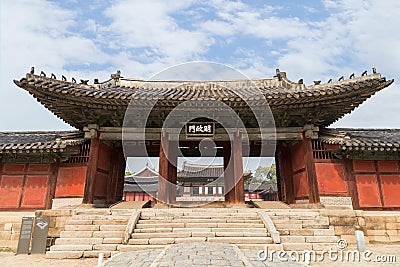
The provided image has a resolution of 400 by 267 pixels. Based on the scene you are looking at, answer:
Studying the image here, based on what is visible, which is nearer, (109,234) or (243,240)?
(243,240)

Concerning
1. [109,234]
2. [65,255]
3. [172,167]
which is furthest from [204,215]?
[172,167]

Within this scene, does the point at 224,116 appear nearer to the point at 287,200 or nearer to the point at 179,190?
the point at 287,200

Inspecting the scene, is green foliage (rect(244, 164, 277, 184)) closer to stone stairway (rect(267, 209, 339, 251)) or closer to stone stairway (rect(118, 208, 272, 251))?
stone stairway (rect(267, 209, 339, 251))

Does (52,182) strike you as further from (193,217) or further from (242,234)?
(242,234)

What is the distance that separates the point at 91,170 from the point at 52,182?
6.61 ft

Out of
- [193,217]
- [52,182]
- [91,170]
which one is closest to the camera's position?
[193,217]

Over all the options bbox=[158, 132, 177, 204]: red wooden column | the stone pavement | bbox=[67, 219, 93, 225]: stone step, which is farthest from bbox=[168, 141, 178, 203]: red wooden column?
the stone pavement

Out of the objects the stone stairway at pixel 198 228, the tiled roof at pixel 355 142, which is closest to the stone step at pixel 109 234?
the stone stairway at pixel 198 228

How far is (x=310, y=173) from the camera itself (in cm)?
1051

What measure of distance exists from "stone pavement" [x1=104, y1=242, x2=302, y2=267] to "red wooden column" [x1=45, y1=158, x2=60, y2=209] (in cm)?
644

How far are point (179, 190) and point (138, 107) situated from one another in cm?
2283

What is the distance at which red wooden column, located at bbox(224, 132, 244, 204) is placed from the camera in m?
10.6

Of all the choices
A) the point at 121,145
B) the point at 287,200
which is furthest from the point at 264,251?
the point at 121,145

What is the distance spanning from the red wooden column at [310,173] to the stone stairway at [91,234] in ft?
23.0
